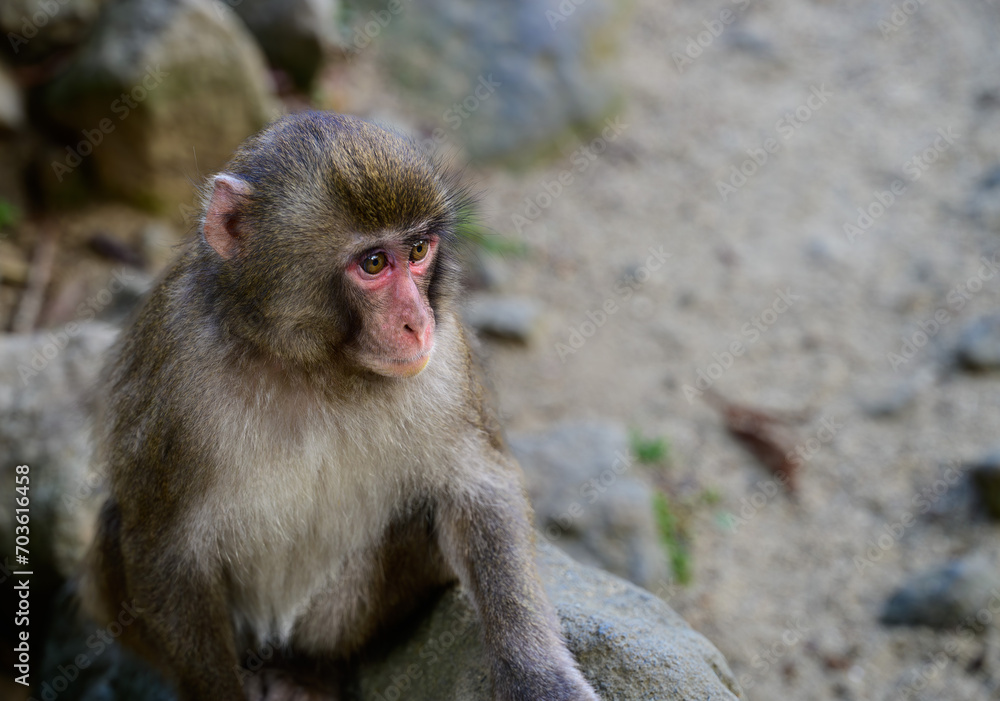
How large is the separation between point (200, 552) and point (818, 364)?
19.8 feet

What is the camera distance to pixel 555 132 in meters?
10.4

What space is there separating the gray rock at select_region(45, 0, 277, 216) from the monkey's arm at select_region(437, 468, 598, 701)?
487 centimetres

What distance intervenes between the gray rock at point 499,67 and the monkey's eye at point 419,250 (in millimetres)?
6872

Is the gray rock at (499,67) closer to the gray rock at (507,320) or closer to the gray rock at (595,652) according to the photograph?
the gray rock at (507,320)

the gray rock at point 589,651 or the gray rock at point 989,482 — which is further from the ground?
the gray rock at point 989,482

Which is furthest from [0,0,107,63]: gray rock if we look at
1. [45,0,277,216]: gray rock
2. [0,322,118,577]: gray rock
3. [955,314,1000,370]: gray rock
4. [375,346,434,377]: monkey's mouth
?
[955,314,1000,370]: gray rock

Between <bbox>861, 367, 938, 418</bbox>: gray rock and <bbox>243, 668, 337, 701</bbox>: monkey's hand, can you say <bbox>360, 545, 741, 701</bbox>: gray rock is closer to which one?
<bbox>243, 668, 337, 701</bbox>: monkey's hand

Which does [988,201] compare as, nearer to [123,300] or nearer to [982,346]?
[982,346]

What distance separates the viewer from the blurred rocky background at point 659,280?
5.88m

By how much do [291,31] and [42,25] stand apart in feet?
7.40

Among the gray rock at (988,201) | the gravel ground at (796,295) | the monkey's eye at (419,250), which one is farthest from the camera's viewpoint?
the gray rock at (988,201)

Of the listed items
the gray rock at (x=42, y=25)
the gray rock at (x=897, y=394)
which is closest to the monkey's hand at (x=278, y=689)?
the gray rock at (x=897, y=394)

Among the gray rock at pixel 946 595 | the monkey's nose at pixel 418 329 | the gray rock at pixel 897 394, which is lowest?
Result: the gray rock at pixel 946 595

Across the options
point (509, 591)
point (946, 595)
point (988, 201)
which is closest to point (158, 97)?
point (509, 591)
